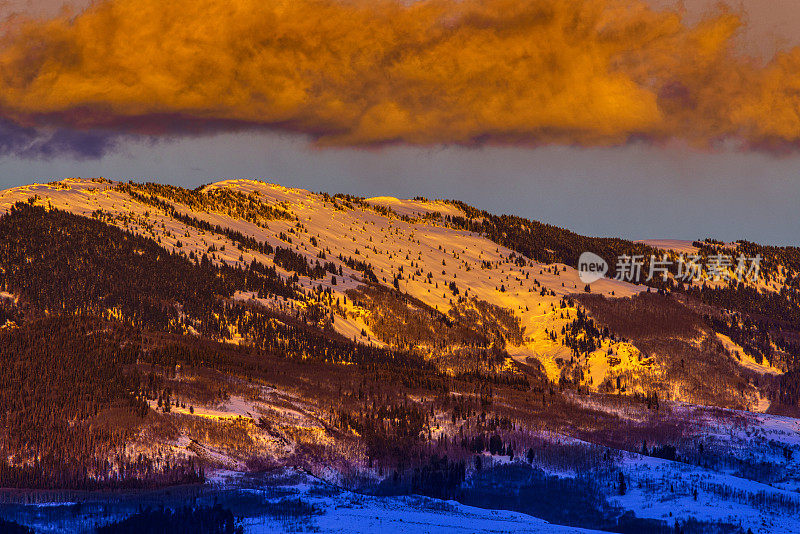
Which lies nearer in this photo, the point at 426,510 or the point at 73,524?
the point at 73,524

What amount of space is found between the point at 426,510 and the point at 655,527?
1337 inches

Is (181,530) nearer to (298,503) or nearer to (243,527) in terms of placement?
(243,527)

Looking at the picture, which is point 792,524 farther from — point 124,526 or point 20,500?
point 20,500

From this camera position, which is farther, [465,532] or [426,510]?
[426,510]

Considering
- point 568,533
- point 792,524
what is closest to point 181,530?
point 568,533

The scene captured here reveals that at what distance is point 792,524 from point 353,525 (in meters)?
64.9

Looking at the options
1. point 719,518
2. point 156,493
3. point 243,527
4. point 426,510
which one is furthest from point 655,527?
point 156,493

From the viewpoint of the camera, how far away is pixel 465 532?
179 m

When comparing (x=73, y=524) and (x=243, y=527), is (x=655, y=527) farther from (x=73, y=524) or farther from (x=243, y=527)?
(x=73, y=524)

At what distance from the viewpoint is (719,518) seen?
198 metres

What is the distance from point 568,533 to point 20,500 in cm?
7808

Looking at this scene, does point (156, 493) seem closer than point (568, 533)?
No

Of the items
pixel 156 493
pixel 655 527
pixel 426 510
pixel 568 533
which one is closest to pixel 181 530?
pixel 156 493

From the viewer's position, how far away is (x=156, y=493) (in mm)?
197750
